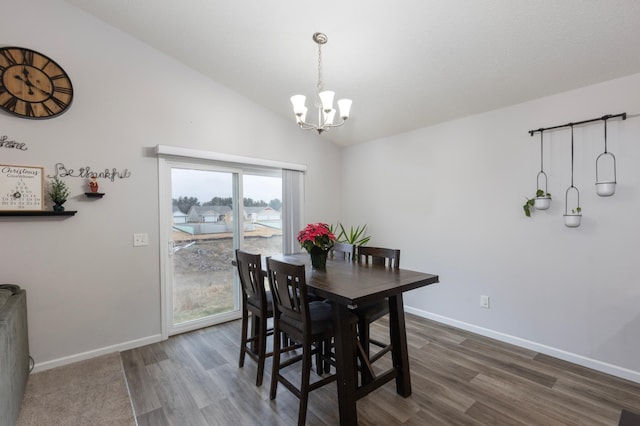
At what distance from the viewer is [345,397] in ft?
6.05

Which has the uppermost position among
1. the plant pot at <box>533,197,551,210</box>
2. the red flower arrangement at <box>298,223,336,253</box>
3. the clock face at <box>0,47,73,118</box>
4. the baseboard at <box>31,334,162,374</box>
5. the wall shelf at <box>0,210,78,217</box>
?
the clock face at <box>0,47,73,118</box>

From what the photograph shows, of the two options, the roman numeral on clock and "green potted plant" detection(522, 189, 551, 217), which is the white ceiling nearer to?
"green potted plant" detection(522, 189, 551, 217)

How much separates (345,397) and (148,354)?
6.84ft

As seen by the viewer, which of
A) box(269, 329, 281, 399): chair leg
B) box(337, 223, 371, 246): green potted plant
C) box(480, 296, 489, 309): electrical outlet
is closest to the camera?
box(269, 329, 281, 399): chair leg

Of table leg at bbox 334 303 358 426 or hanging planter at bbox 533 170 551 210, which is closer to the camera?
table leg at bbox 334 303 358 426

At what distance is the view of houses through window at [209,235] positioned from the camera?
340 centimetres

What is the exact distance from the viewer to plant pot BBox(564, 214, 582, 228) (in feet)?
8.46

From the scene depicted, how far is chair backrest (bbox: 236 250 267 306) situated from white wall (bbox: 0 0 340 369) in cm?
117

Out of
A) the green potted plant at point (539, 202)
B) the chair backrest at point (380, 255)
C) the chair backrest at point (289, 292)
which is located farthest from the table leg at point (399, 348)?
the green potted plant at point (539, 202)

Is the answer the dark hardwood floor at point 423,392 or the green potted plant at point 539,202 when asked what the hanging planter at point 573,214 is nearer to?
the green potted plant at point 539,202

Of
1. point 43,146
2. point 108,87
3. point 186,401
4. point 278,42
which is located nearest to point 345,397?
point 186,401

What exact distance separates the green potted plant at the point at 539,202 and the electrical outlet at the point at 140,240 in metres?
3.72

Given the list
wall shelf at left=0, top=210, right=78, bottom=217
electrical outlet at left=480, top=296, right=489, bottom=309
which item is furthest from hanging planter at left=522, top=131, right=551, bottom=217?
wall shelf at left=0, top=210, right=78, bottom=217

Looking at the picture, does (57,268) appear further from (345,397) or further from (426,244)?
(426,244)
